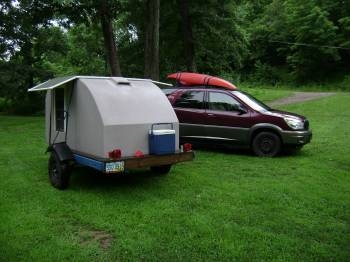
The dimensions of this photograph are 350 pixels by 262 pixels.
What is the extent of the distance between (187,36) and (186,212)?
1925 centimetres

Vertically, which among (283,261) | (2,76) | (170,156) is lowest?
(283,261)

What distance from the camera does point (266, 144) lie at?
37.0 ft

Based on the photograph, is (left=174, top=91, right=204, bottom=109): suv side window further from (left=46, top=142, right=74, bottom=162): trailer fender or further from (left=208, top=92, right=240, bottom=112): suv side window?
(left=46, top=142, right=74, bottom=162): trailer fender

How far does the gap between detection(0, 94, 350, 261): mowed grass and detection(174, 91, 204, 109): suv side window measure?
179 cm

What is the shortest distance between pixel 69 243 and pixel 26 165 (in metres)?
4.96

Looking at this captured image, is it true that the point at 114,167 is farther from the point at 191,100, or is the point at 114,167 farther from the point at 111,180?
the point at 191,100

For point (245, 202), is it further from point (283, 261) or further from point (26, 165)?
point (26, 165)

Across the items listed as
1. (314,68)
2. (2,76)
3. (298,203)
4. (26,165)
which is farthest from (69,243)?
(314,68)

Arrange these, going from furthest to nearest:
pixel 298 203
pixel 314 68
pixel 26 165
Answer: pixel 314 68 → pixel 26 165 → pixel 298 203

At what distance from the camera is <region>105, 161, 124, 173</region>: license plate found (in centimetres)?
738

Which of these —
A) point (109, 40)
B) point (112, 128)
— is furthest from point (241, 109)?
point (109, 40)

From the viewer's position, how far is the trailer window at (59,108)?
347 inches

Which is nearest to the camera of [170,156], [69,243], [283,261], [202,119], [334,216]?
[283,261]

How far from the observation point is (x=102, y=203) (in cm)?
728
